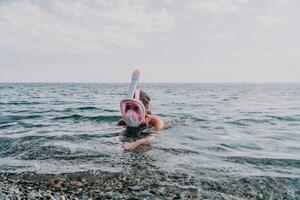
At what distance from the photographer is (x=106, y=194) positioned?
466 cm

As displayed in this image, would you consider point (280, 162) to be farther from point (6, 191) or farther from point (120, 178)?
point (6, 191)

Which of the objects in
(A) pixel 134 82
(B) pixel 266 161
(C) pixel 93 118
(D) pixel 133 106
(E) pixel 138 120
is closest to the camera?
(B) pixel 266 161

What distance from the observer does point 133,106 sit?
7867 millimetres

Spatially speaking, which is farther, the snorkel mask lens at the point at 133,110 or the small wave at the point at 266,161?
the snorkel mask lens at the point at 133,110

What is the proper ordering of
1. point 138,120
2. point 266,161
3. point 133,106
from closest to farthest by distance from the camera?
point 266,161
point 133,106
point 138,120

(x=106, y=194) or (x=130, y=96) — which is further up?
(x=130, y=96)

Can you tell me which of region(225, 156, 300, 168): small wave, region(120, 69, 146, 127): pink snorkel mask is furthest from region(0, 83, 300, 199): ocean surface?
region(120, 69, 146, 127): pink snorkel mask

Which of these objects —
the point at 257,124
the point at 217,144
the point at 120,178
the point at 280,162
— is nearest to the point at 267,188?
the point at 280,162

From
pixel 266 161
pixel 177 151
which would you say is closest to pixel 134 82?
pixel 177 151

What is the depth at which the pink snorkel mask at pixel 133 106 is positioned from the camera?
298 inches

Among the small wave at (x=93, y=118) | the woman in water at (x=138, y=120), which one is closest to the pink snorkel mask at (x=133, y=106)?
the woman in water at (x=138, y=120)

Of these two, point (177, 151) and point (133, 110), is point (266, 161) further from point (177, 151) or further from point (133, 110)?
point (133, 110)

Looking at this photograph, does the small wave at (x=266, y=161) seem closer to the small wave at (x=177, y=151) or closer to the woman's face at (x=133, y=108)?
the small wave at (x=177, y=151)

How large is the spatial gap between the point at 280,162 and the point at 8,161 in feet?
17.5
